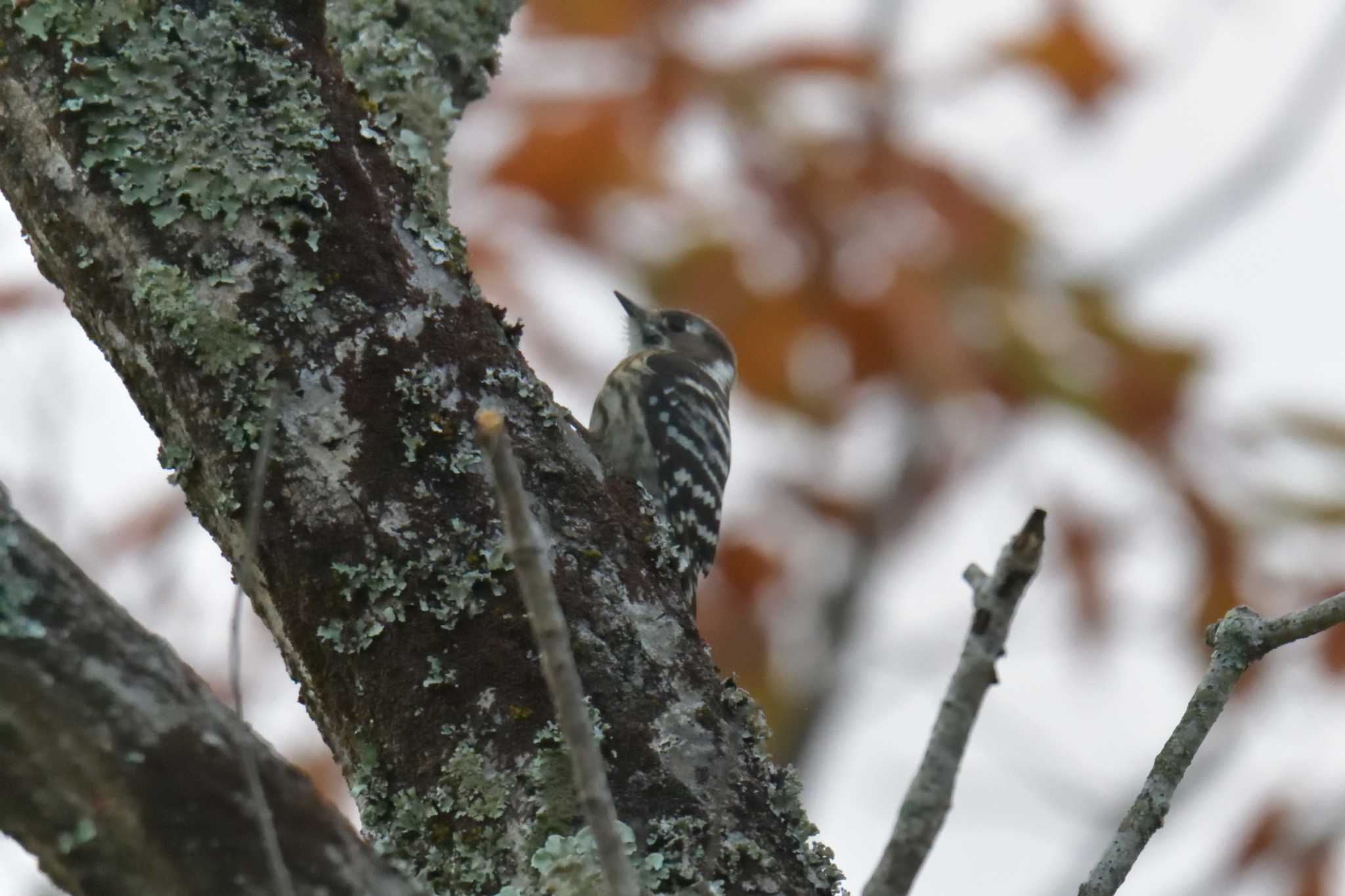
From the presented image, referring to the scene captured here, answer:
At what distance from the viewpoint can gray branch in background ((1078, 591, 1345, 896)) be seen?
2.34m

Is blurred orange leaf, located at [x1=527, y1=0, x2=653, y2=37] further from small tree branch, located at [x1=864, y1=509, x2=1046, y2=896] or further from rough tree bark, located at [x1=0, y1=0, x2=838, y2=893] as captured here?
small tree branch, located at [x1=864, y1=509, x2=1046, y2=896]

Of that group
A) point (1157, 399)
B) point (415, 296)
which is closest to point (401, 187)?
point (415, 296)

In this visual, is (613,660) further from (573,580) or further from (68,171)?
(68,171)

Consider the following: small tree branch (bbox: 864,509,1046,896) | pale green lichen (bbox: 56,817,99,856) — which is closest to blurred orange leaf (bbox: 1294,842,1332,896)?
small tree branch (bbox: 864,509,1046,896)

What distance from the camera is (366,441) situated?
8.52ft

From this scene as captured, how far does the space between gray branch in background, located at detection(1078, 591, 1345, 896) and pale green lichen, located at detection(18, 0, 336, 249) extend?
160 cm

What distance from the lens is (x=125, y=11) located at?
9.36 ft

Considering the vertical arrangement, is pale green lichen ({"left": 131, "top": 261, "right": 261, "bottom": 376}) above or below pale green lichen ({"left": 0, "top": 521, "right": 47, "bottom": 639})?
above

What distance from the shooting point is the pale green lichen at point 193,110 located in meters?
2.73

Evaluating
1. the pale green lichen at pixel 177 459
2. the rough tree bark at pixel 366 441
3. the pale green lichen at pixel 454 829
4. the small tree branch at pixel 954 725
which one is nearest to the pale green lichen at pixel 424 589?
the rough tree bark at pixel 366 441

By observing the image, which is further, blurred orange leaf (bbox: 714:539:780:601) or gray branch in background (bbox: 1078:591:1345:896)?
blurred orange leaf (bbox: 714:539:780:601)

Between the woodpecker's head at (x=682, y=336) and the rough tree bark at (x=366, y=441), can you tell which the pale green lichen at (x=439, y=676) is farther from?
the woodpecker's head at (x=682, y=336)

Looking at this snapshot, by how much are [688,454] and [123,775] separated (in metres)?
3.86

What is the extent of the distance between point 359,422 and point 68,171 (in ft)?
2.30
